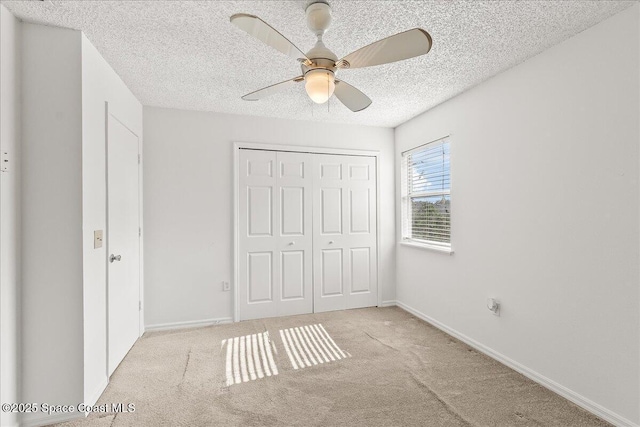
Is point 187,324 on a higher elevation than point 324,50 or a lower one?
lower

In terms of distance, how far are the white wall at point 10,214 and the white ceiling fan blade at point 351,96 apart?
6.18 feet

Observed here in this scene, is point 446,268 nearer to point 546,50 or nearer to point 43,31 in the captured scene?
point 546,50

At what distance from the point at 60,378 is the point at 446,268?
322 cm

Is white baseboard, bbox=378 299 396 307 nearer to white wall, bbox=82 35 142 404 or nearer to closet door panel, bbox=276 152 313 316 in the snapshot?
closet door panel, bbox=276 152 313 316

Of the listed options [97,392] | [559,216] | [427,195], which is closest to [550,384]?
[559,216]

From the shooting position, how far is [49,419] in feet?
6.19

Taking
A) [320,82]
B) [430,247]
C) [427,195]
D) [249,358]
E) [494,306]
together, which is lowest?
[249,358]

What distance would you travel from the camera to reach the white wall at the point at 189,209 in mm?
3359

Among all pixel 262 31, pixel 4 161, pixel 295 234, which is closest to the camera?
pixel 262 31

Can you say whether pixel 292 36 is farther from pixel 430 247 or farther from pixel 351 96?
pixel 430 247

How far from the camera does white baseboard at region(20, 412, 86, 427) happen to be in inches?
73.1

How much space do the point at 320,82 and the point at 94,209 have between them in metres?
1.75

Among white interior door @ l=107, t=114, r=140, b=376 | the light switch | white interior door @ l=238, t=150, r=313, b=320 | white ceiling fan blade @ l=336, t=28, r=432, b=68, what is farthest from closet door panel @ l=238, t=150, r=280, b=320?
white ceiling fan blade @ l=336, t=28, r=432, b=68

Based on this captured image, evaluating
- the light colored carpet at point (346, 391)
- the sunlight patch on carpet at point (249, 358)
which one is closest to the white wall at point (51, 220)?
the light colored carpet at point (346, 391)
